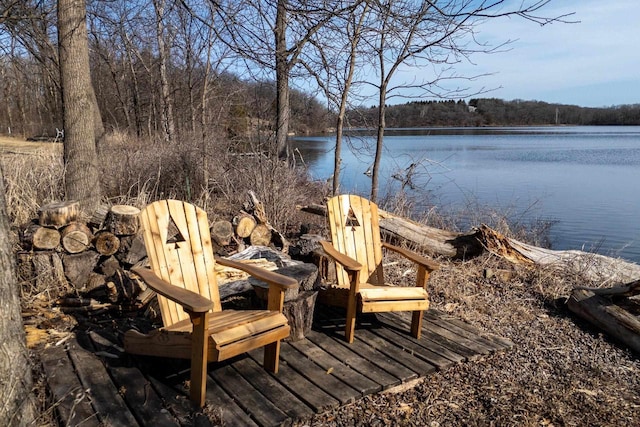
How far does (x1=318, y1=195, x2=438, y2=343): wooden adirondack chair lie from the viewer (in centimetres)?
299

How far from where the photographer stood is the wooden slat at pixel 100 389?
213 cm

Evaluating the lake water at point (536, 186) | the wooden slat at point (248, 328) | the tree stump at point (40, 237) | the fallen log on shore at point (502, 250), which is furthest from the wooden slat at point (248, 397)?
the lake water at point (536, 186)

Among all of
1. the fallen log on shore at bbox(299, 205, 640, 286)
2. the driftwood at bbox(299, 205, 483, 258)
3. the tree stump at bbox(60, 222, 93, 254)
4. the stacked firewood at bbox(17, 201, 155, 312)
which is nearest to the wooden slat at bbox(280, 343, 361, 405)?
the stacked firewood at bbox(17, 201, 155, 312)

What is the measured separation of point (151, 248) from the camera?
8.99 ft

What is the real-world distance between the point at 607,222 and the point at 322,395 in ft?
27.6

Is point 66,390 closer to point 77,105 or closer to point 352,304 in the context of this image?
point 352,304

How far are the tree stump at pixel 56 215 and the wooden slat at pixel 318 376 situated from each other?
212 centimetres

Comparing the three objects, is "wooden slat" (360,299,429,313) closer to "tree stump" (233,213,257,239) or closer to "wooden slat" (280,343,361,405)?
"wooden slat" (280,343,361,405)

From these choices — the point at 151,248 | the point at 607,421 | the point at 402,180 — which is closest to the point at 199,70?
the point at 402,180

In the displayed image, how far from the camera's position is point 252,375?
102 inches

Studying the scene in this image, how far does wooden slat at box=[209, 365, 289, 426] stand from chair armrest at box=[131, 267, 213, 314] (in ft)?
1.76

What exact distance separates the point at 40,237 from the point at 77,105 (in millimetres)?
1560

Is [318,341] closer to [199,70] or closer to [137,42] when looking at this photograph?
[199,70]

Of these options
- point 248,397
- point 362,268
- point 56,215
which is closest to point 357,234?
point 362,268
